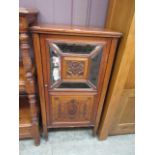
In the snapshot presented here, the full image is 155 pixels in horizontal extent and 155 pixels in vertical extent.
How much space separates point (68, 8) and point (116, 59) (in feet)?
1.96

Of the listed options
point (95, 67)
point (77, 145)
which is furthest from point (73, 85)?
point (77, 145)

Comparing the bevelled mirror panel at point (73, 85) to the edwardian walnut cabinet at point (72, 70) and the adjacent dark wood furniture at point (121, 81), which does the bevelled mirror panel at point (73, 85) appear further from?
the adjacent dark wood furniture at point (121, 81)

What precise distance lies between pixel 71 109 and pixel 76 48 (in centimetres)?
55

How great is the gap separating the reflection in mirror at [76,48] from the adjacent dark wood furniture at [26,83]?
8.9 inches

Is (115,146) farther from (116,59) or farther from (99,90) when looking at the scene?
(116,59)

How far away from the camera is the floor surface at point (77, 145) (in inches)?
54.7

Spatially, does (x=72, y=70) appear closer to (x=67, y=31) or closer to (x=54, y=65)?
(x=54, y=65)

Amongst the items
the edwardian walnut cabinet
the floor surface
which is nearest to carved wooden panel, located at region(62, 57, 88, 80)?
the edwardian walnut cabinet
